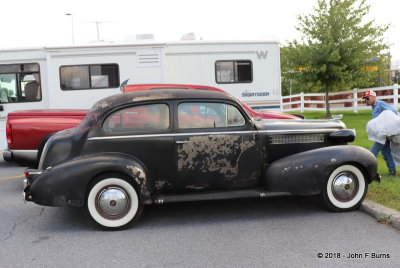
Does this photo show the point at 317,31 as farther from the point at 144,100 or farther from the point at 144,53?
the point at 144,100

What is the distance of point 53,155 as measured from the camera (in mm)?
5332

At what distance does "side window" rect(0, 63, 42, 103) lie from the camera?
1116 centimetres

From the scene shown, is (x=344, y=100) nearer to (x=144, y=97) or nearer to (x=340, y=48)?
(x=340, y=48)

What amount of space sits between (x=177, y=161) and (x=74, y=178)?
125 cm

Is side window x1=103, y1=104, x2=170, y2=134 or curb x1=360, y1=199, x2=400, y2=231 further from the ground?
side window x1=103, y1=104, x2=170, y2=134

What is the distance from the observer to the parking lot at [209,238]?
13.8 feet

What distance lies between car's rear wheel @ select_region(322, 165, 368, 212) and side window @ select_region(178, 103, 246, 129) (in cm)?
140

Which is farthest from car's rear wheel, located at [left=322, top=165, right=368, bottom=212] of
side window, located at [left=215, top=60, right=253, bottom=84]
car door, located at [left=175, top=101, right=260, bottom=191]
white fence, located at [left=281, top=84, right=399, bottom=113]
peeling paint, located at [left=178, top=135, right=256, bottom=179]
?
white fence, located at [left=281, top=84, right=399, bottom=113]

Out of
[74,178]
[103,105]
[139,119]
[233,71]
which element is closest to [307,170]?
[139,119]

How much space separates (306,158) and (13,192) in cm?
512

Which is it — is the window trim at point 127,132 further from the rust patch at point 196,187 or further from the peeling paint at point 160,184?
the rust patch at point 196,187

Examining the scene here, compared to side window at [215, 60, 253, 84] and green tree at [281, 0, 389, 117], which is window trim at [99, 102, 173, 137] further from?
green tree at [281, 0, 389, 117]

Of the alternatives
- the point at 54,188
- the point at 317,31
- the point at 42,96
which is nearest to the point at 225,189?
the point at 54,188

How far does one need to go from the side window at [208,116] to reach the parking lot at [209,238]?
1.22 meters
